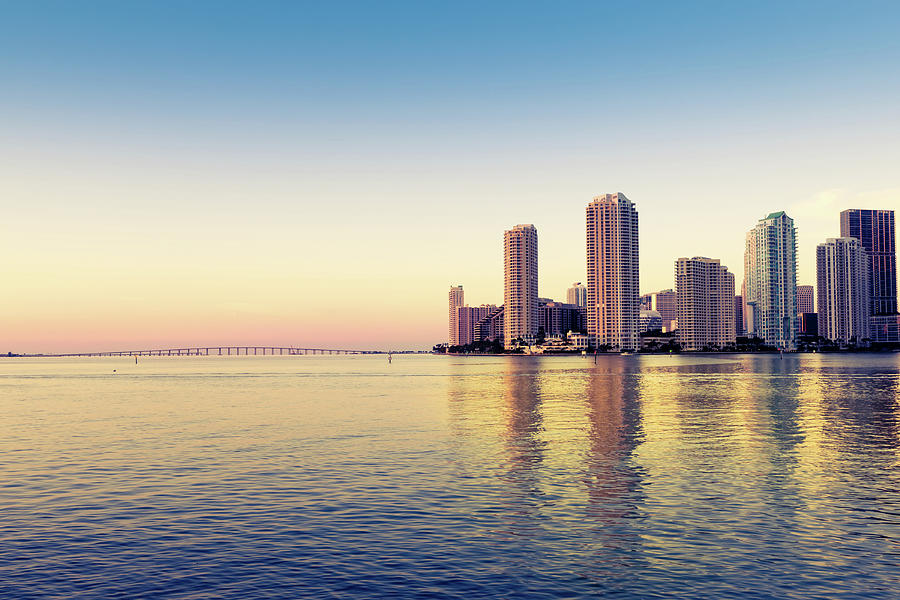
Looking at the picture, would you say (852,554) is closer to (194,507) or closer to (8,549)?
(194,507)

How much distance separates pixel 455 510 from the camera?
36.3m

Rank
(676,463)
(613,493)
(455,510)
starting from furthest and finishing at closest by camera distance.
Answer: (676,463) < (613,493) < (455,510)

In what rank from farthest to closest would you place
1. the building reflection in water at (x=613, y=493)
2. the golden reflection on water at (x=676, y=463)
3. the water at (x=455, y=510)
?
the golden reflection on water at (x=676, y=463) < the building reflection in water at (x=613, y=493) < the water at (x=455, y=510)

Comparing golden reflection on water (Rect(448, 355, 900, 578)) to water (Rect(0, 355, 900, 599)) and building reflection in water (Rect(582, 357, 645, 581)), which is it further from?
water (Rect(0, 355, 900, 599))

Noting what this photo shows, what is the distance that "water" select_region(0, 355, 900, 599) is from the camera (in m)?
25.6

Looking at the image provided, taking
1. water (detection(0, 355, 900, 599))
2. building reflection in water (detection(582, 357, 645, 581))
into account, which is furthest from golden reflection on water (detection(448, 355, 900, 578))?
water (detection(0, 355, 900, 599))

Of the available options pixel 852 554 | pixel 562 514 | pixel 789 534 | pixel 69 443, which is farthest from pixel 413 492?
pixel 69 443

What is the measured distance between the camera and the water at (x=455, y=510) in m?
25.6

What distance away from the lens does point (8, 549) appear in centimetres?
3005

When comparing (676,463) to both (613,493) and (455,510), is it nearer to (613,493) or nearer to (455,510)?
(613,493)

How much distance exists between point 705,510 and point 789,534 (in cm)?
489

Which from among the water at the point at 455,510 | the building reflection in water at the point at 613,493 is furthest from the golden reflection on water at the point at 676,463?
the water at the point at 455,510

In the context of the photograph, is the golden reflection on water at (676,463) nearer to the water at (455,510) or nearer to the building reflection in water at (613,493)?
the building reflection in water at (613,493)

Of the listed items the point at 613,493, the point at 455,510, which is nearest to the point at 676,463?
the point at 613,493
